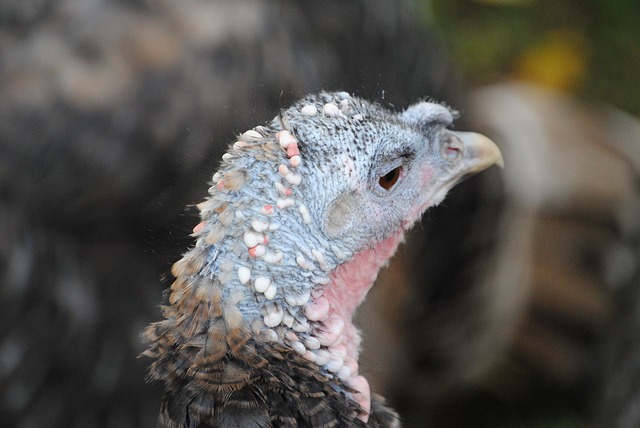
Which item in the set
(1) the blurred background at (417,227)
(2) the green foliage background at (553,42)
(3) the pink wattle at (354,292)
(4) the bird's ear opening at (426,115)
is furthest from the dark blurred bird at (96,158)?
(2) the green foliage background at (553,42)

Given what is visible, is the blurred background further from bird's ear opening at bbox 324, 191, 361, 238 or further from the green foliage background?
bird's ear opening at bbox 324, 191, 361, 238

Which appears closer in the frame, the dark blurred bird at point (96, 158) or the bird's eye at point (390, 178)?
the bird's eye at point (390, 178)

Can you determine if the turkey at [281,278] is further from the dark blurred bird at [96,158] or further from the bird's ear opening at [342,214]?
the dark blurred bird at [96,158]

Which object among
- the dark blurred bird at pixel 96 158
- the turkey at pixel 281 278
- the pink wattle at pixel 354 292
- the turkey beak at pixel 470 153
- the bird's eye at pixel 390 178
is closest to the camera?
the turkey at pixel 281 278

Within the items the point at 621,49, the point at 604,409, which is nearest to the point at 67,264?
the point at 604,409

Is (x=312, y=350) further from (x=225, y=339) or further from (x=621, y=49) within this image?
(x=621, y=49)

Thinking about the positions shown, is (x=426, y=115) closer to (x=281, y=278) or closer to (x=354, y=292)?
(x=354, y=292)
